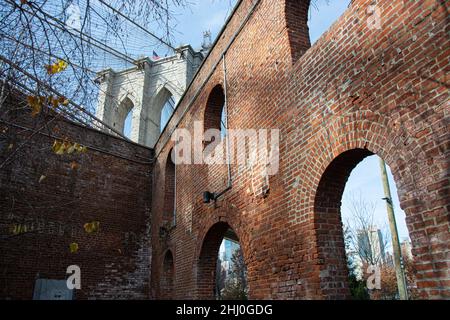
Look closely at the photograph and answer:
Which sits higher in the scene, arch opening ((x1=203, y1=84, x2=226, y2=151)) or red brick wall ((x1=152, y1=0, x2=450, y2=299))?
arch opening ((x1=203, y1=84, x2=226, y2=151))

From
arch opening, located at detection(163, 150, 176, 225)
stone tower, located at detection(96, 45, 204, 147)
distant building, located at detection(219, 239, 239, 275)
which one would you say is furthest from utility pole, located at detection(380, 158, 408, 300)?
distant building, located at detection(219, 239, 239, 275)

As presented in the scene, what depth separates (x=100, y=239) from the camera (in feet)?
35.4

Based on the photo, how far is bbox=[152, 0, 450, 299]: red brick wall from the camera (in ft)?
9.69

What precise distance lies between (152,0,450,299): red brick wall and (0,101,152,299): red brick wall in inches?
196

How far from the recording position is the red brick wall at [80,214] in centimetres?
930

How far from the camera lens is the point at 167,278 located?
989 centimetres

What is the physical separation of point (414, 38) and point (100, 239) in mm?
10136

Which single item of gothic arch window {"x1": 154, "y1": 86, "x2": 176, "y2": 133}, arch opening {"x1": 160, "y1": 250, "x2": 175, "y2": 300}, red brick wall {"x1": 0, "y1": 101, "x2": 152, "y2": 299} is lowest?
arch opening {"x1": 160, "y1": 250, "x2": 175, "y2": 300}

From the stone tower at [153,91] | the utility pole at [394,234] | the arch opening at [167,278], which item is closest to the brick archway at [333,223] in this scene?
the utility pole at [394,234]

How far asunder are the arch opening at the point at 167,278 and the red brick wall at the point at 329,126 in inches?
128

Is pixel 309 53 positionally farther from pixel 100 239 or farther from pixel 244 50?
pixel 100 239

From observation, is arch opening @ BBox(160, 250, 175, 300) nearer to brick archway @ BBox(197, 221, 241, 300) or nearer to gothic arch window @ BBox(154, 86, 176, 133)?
brick archway @ BBox(197, 221, 241, 300)

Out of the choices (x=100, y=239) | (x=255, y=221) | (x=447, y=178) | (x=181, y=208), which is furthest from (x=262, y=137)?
(x=100, y=239)

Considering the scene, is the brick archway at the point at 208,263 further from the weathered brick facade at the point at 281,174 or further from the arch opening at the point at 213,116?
the arch opening at the point at 213,116
